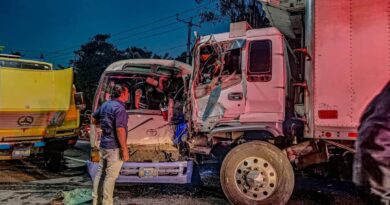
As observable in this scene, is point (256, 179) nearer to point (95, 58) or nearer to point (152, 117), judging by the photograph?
point (152, 117)

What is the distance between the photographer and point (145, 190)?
24.3ft

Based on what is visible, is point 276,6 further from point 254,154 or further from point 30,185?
point 30,185

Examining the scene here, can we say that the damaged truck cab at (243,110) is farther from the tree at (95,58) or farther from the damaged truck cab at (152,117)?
the tree at (95,58)

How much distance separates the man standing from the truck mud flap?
1.23 m

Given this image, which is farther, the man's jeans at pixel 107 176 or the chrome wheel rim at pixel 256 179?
the chrome wheel rim at pixel 256 179

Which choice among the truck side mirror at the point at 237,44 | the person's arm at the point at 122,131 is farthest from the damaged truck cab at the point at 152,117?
the person's arm at the point at 122,131

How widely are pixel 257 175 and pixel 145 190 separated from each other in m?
2.53

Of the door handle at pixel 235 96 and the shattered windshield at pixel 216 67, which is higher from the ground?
the shattered windshield at pixel 216 67

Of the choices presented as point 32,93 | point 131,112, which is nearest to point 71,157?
point 32,93

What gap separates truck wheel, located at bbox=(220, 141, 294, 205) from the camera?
570cm

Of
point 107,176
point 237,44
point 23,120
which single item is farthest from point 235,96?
point 23,120

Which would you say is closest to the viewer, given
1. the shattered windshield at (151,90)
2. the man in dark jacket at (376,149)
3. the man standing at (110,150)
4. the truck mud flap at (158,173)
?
the man in dark jacket at (376,149)

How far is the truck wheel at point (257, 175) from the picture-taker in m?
5.70

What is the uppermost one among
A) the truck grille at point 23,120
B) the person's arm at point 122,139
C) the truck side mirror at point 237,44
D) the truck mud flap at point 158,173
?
the truck side mirror at point 237,44
